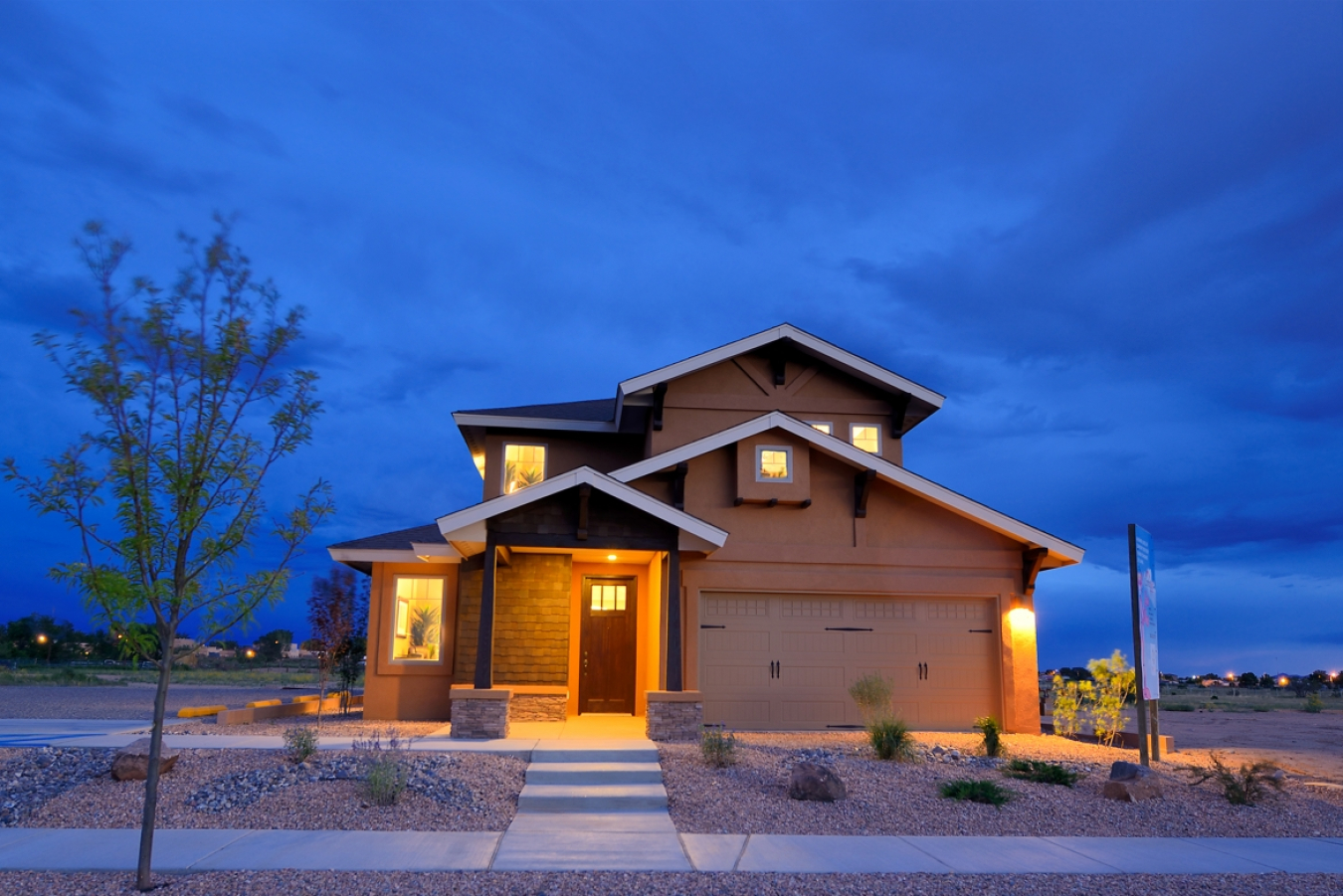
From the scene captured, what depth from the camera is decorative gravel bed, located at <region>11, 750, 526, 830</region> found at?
335 inches

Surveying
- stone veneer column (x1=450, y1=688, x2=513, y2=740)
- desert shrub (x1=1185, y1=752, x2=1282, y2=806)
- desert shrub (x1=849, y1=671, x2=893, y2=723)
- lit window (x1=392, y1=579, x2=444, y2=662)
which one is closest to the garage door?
desert shrub (x1=849, y1=671, x2=893, y2=723)

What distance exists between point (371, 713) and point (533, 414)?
6088 mm

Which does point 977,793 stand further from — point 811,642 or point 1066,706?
point 1066,706

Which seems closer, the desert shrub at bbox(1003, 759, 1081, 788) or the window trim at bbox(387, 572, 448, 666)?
the desert shrub at bbox(1003, 759, 1081, 788)

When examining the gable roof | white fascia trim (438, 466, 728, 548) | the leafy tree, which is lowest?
the leafy tree

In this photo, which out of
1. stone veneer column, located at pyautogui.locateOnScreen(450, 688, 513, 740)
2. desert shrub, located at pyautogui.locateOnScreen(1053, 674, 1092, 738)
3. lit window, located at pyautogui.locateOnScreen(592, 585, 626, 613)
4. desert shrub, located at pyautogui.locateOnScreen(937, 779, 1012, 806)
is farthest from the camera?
lit window, located at pyautogui.locateOnScreen(592, 585, 626, 613)

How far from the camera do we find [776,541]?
15.5 metres

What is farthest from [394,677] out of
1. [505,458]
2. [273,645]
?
[273,645]

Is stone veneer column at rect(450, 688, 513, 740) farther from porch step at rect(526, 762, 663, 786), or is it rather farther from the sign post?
the sign post

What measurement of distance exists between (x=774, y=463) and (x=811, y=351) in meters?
2.99

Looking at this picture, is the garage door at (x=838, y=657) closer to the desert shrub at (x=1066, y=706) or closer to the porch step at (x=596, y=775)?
the desert shrub at (x=1066, y=706)

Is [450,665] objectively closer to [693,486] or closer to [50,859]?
[693,486]

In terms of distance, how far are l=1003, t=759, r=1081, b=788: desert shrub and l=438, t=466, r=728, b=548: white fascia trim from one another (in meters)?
5.29

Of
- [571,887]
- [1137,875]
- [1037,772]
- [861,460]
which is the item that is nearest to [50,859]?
[571,887]
